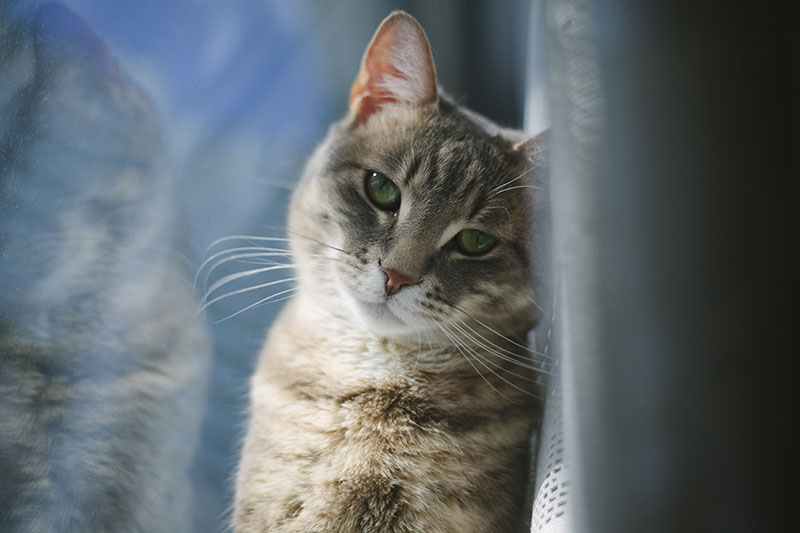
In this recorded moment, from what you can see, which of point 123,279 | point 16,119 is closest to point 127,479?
point 123,279

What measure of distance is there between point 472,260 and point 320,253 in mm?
286

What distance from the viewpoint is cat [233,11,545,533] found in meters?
0.92

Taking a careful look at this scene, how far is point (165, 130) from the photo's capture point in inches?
43.0

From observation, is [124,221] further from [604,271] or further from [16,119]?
[604,271]

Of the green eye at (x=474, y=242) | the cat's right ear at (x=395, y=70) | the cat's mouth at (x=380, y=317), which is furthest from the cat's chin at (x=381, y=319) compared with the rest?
the cat's right ear at (x=395, y=70)

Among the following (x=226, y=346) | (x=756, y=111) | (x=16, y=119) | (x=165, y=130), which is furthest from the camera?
(x=226, y=346)

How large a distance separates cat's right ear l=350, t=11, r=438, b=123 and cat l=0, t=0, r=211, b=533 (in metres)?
0.40

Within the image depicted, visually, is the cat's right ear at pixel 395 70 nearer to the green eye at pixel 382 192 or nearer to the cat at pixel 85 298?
the green eye at pixel 382 192

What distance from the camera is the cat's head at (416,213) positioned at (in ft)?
3.19

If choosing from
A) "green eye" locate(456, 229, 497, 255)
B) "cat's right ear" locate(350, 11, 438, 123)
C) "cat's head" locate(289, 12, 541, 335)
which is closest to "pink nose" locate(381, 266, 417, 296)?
"cat's head" locate(289, 12, 541, 335)

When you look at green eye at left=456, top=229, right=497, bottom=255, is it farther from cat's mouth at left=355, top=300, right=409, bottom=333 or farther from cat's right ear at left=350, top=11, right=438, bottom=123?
cat's right ear at left=350, top=11, right=438, bottom=123

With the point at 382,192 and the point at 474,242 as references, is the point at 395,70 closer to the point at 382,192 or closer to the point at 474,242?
the point at 382,192

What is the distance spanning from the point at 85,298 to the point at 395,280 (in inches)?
19.8

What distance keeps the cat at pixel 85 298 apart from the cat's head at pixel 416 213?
0.30m
